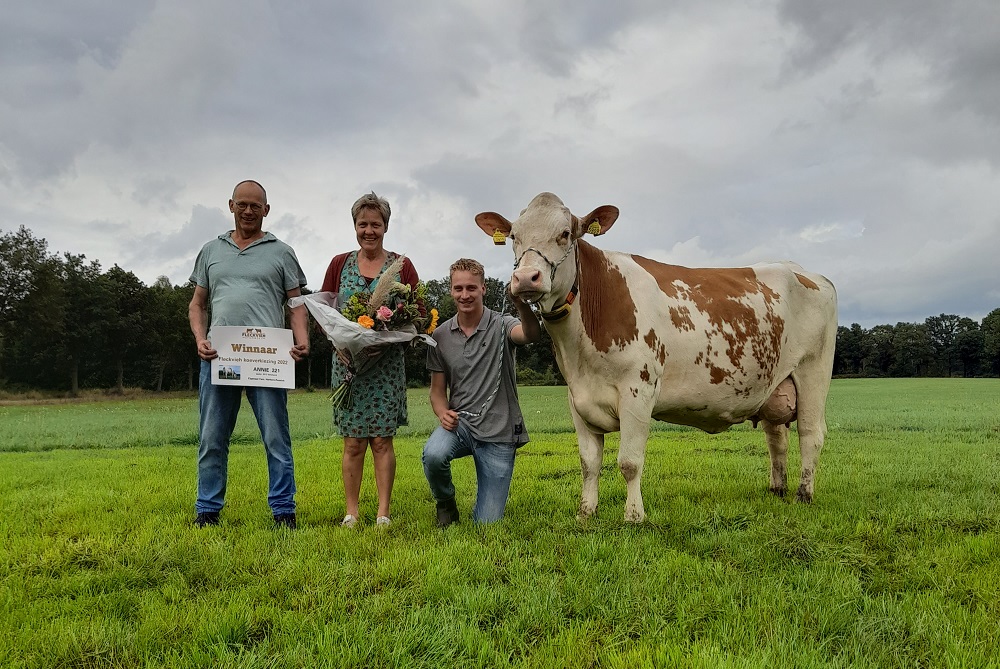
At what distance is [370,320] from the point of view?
15.9ft

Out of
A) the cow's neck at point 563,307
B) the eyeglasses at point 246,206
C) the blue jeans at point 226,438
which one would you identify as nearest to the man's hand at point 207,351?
the blue jeans at point 226,438

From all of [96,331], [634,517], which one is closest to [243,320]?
[634,517]

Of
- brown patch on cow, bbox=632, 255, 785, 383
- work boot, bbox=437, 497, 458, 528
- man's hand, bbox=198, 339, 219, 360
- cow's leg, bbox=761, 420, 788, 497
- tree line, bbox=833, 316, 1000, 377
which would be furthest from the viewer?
tree line, bbox=833, 316, 1000, 377

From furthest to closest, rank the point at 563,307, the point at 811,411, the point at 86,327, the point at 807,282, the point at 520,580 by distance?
the point at 86,327 → the point at 807,282 → the point at 811,411 → the point at 563,307 → the point at 520,580

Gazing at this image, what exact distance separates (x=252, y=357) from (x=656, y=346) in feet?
11.5

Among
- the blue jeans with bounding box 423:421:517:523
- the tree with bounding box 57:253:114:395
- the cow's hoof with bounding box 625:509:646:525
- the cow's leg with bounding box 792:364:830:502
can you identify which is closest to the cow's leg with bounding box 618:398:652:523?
the cow's hoof with bounding box 625:509:646:525

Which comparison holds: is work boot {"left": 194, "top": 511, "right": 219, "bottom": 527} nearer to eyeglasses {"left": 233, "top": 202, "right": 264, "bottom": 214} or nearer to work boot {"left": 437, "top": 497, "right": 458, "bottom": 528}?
work boot {"left": 437, "top": 497, "right": 458, "bottom": 528}

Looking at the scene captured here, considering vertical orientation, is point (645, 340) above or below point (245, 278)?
below

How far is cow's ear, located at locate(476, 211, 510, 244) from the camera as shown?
5.16m

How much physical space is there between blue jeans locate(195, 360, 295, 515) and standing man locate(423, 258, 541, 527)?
50.2 inches

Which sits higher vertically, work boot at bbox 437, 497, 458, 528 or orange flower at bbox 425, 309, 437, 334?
orange flower at bbox 425, 309, 437, 334

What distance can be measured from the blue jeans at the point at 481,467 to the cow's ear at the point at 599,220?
2041 mm

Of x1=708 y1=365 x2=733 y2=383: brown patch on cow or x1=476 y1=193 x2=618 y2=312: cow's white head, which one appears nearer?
x1=476 y1=193 x2=618 y2=312: cow's white head

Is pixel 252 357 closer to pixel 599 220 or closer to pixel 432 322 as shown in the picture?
pixel 432 322
